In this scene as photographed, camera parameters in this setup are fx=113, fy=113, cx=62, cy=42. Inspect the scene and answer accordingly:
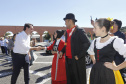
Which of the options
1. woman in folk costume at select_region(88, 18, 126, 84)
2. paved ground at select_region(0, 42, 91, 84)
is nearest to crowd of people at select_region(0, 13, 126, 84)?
woman in folk costume at select_region(88, 18, 126, 84)

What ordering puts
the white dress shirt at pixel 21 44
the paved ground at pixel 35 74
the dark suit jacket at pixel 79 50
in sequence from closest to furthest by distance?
the dark suit jacket at pixel 79 50
the white dress shirt at pixel 21 44
the paved ground at pixel 35 74

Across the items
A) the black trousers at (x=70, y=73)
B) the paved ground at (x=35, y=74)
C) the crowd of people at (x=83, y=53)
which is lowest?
the paved ground at (x=35, y=74)

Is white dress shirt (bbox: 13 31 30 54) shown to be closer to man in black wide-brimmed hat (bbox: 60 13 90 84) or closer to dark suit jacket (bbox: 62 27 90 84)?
man in black wide-brimmed hat (bbox: 60 13 90 84)

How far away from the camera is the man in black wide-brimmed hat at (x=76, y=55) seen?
8.65ft

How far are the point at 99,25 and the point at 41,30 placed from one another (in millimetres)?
37437

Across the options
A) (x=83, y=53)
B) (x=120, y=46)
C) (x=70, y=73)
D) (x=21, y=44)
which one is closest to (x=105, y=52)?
(x=120, y=46)

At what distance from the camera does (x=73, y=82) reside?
272 centimetres

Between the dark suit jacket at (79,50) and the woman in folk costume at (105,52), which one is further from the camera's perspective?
the dark suit jacket at (79,50)

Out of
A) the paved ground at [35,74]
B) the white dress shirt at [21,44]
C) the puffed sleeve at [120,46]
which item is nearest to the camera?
the puffed sleeve at [120,46]

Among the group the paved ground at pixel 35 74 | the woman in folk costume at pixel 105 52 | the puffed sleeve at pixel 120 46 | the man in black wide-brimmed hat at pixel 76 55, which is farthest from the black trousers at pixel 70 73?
the paved ground at pixel 35 74

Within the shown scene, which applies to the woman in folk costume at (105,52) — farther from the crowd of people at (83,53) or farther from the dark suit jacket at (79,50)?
the dark suit jacket at (79,50)

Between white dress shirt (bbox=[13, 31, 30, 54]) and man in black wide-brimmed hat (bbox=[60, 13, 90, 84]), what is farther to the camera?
white dress shirt (bbox=[13, 31, 30, 54])

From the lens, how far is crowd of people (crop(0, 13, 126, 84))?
6.18 ft

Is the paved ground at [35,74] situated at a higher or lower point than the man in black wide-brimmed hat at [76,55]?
lower
